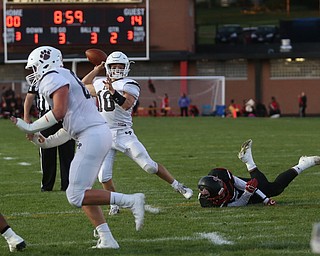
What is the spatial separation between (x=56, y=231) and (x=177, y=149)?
8979 millimetres

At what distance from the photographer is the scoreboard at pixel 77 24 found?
26266mm

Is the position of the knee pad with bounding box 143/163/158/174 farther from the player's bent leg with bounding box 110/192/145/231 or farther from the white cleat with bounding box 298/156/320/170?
the player's bent leg with bounding box 110/192/145/231

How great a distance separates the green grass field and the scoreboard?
11103 millimetres

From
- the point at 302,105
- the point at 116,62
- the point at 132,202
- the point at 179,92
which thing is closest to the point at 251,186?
the point at 116,62

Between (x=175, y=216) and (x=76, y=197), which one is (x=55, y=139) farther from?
(x=175, y=216)

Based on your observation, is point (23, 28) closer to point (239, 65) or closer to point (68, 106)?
point (239, 65)

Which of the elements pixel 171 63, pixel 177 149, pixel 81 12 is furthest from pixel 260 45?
pixel 177 149

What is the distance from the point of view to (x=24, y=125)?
6664 millimetres

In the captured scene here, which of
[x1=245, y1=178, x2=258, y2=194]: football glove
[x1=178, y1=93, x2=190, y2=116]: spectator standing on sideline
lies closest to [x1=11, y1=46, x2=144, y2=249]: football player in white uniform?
[x1=245, y1=178, x2=258, y2=194]: football glove

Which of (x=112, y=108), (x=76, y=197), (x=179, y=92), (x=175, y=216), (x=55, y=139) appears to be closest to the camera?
(x=76, y=197)

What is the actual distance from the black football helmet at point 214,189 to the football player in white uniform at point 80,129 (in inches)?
79.8

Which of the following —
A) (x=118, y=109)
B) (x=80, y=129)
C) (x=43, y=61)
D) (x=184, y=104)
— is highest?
(x=43, y=61)

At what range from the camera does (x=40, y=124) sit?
6.62 m

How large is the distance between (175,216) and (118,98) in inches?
44.6
